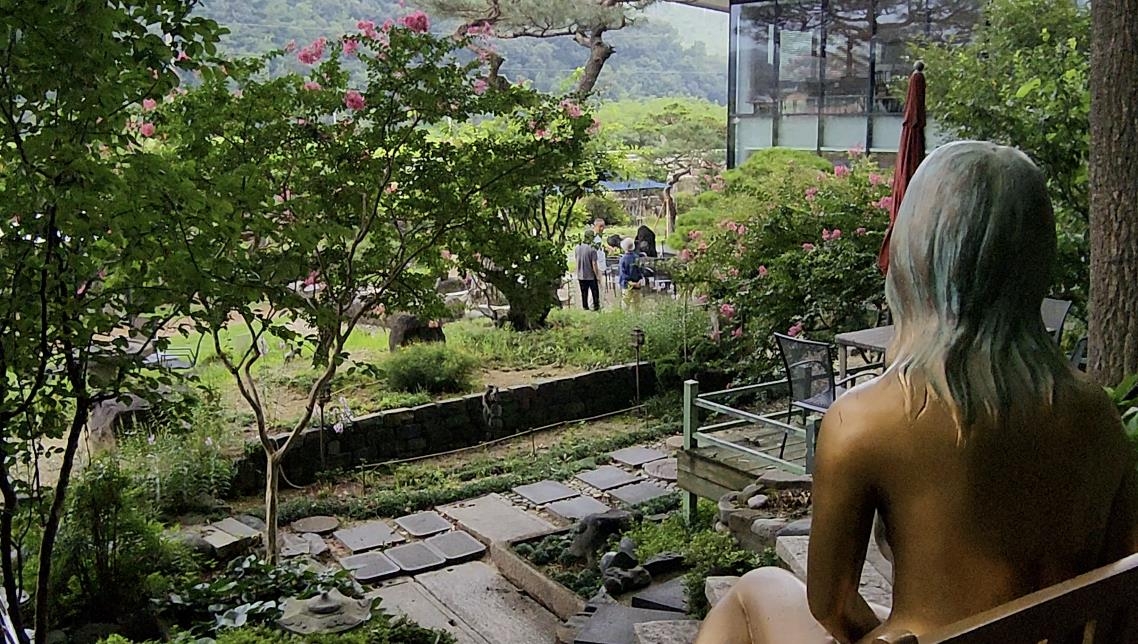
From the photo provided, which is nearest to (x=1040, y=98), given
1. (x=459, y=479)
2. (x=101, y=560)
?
(x=459, y=479)

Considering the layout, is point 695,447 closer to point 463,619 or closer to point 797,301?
point 463,619

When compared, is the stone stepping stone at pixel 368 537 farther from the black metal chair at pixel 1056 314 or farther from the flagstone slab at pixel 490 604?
the black metal chair at pixel 1056 314

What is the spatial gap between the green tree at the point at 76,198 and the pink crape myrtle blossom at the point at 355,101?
7.15ft

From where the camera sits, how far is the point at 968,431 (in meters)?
1.17

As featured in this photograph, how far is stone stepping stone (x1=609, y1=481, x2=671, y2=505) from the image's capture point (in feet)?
19.9

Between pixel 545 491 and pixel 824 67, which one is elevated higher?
pixel 824 67

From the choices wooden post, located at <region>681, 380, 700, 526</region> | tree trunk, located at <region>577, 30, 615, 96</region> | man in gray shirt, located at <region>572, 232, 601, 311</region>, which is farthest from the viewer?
tree trunk, located at <region>577, 30, 615, 96</region>

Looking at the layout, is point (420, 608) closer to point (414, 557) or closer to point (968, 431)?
point (414, 557)

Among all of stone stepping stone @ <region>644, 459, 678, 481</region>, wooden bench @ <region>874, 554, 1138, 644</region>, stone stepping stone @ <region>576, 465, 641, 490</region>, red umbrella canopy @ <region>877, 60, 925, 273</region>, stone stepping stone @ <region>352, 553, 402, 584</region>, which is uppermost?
red umbrella canopy @ <region>877, 60, 925, 273</region>

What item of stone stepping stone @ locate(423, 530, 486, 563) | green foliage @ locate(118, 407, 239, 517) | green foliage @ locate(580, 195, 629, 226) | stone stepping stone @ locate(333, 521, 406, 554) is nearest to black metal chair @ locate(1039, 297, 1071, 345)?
stone stepping stone @ locate(423, 530, 486, 563)

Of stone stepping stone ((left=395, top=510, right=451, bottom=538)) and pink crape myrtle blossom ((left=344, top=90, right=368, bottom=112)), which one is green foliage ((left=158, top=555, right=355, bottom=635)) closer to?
stone stepping stone ((left=395, top=510, right=451, bottom=538))

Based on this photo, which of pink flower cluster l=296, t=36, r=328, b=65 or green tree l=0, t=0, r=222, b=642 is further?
pink flower cluster l=296, t=36, r=328, b=65

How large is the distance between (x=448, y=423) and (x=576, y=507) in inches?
69.9

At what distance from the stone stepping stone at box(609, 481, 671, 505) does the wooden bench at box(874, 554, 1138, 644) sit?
16.0 ft
